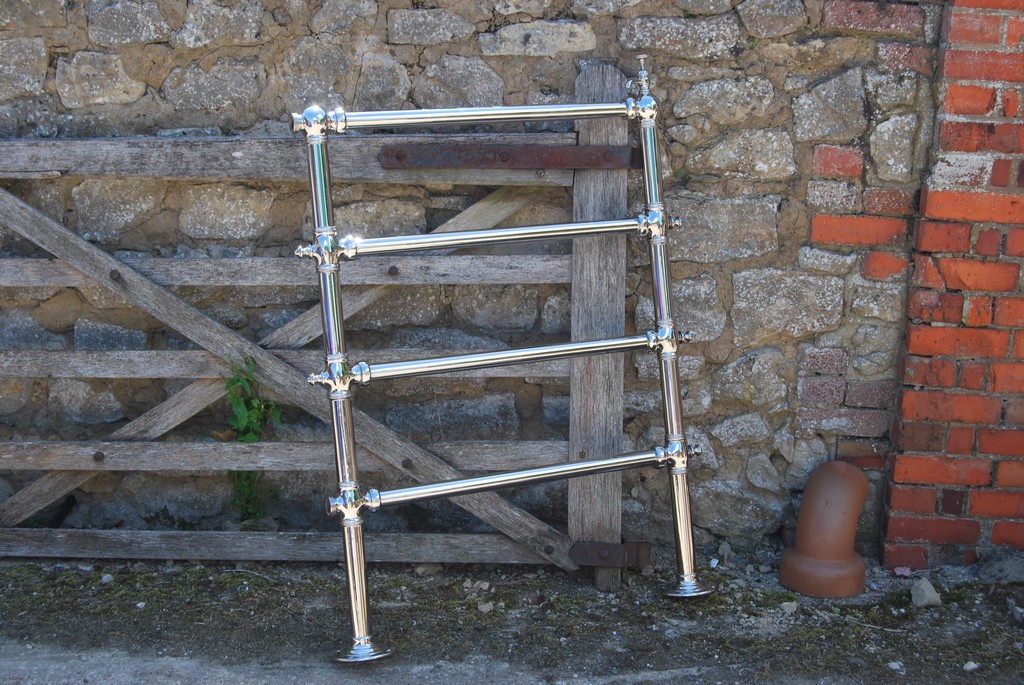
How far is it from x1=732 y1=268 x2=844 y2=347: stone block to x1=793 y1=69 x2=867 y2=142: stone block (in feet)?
1.20

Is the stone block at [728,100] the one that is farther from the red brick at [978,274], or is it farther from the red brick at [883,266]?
the red brick at [978,274]

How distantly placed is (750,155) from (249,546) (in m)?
1.67

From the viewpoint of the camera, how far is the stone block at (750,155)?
237 cm

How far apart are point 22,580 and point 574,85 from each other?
1.94m

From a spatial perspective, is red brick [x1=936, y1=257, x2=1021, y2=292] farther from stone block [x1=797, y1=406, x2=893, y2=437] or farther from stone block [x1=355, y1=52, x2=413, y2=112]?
stone block [x1=355, y1=52, x2=413, y2=112]

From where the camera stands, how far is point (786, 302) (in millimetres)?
2432

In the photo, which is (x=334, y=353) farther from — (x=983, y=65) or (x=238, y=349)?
(x=983, y=65)

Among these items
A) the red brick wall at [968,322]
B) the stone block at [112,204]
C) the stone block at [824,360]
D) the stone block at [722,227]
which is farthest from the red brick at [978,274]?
→ the stone block at [112,204]

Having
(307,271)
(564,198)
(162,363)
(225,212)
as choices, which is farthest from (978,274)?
(162,363)

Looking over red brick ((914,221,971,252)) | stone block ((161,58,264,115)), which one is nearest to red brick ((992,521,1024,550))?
red brick ((914,221,971,252))

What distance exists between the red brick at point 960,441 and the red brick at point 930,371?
0.39ft

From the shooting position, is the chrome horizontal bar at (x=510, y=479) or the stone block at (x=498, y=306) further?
the stone block at (x=498, y=306)

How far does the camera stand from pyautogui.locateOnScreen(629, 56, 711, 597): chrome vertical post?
2.19m

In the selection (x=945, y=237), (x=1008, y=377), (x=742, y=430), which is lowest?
(x=742, y=430)
